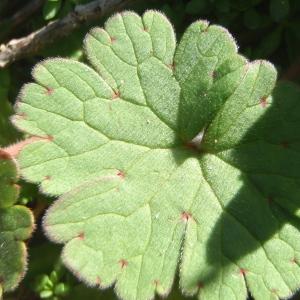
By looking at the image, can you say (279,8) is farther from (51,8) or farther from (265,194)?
(51,8)

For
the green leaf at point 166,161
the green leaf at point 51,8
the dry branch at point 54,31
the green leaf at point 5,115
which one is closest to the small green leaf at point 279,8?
the green leaf at point 166,161

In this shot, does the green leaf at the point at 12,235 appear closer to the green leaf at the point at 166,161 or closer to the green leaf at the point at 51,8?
the green leaf at the point at 166,161

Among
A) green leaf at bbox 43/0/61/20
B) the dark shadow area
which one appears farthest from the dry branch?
the dark shadow area

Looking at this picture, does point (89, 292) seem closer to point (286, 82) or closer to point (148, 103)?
point (148, 103)

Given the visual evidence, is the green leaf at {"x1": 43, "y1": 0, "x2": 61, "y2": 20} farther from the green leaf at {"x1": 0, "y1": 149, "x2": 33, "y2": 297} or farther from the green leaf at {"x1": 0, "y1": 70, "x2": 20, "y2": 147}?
the green leaf at {"x1": 0, "y1": 149, "x2": 33, "y2": 297}

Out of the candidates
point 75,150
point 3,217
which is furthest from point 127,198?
point 3,217

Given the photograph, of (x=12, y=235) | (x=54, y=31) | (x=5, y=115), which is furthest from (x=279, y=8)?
(x=12, y=235)
